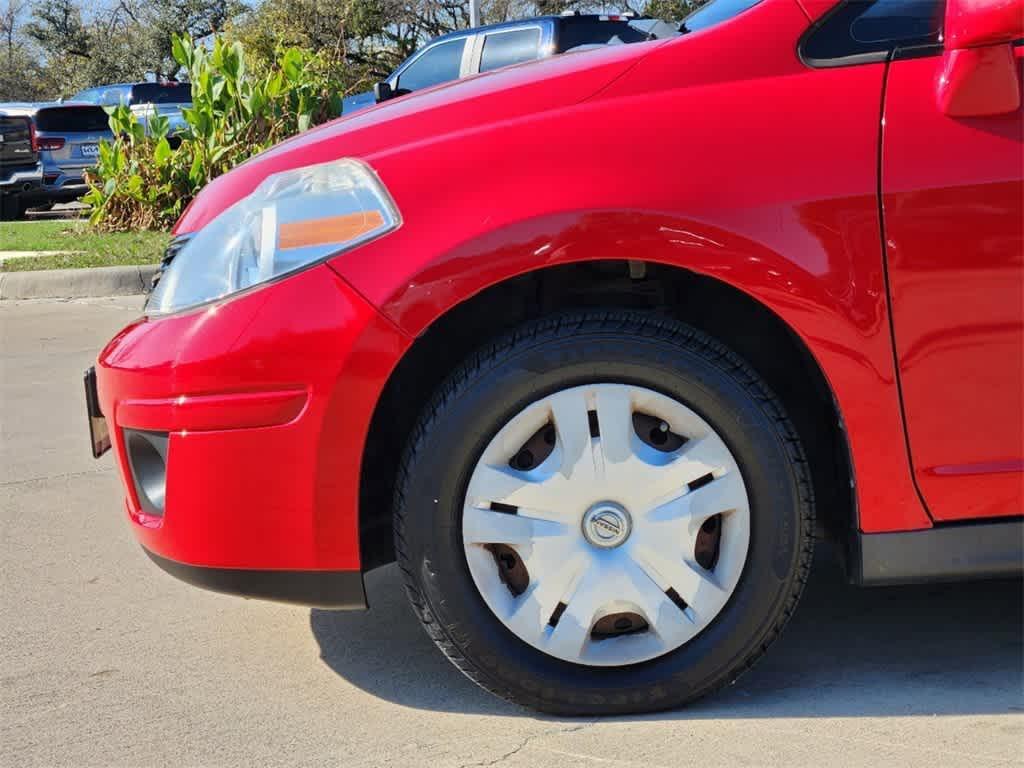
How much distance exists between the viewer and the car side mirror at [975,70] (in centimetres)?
235

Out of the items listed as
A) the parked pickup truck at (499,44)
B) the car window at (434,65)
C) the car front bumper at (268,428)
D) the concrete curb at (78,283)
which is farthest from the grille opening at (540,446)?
Answer: the car window at (434,65)

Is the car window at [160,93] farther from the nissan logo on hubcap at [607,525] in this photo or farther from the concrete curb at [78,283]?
the nissan logo on hubcap at [607,525]

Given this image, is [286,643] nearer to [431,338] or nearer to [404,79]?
[431,338]

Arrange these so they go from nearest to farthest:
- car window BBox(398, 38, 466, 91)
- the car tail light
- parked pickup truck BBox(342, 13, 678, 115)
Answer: parked pickup truck BBox(342, 13, 678, 115) < car window BBox(398, 38, 466, 91) < the car tail light

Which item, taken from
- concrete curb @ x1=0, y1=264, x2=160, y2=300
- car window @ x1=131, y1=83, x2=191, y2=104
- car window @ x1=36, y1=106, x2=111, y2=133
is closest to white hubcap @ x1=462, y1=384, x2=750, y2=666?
concrete curb @ x1=0, y1=264, x2=160, y2=300

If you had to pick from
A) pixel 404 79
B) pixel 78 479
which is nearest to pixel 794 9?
pixel 78 479

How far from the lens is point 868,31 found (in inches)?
98.9

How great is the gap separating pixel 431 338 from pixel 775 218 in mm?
693

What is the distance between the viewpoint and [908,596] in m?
3.20

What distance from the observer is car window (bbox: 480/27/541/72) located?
1283 centimetres

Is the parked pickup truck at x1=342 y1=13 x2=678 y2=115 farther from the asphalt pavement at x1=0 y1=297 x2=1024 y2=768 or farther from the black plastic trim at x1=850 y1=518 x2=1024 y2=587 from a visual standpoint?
the black plastic trim at x1=850 y1=518 x2=1024 y2=587

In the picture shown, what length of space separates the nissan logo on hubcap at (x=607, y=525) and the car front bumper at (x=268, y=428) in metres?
0.44

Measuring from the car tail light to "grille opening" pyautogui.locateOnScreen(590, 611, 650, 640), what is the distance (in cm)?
1574

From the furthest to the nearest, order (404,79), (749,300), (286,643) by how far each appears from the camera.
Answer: (404,79) < (286,643) < (749,300)
